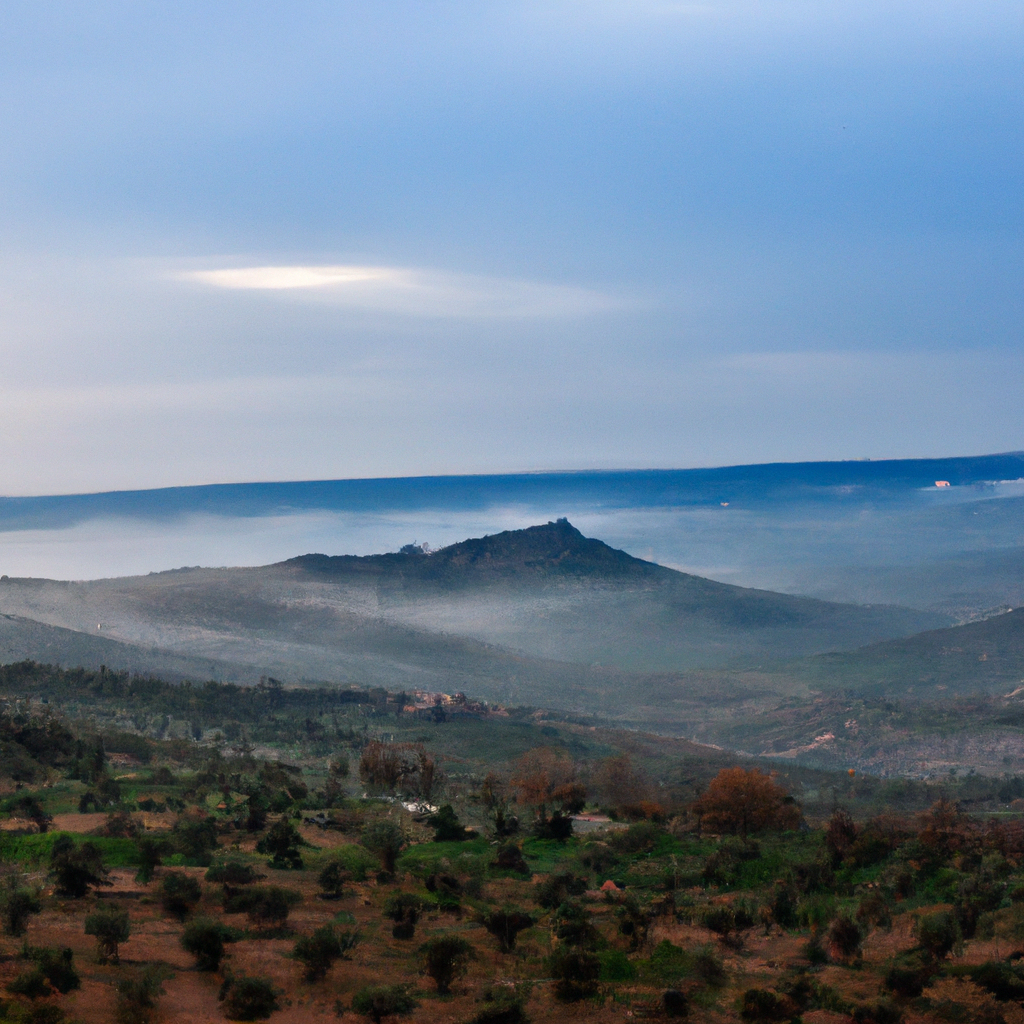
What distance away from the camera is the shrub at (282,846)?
95.1 feet

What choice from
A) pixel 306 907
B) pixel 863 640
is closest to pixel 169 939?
pixel 306 907

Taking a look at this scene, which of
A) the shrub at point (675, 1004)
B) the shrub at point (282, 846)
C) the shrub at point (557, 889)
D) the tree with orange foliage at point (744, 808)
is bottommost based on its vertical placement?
the tree with orange foliage at point (744, 808)

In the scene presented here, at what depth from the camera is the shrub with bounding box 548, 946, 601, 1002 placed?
2031 cm

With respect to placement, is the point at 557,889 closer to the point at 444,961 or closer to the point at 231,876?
the point at 444,961

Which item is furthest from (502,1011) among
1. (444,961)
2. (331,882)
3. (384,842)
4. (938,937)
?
(384,842)

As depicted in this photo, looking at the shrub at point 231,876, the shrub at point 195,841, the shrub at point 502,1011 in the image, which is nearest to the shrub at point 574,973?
the shrub at point 502,1011

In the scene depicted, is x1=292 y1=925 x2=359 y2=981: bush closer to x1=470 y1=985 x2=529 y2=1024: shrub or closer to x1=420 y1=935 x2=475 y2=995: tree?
x1=420 y1=935 x2=475 y2=995: tree

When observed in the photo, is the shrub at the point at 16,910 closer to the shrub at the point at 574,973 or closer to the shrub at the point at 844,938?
the shrub at the point at 574,973

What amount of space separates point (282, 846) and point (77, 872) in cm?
701

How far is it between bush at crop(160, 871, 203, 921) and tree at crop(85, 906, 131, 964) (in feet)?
9.68

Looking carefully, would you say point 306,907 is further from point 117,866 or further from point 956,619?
point 956,619

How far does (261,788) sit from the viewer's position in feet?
131

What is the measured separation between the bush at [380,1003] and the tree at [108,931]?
184 inches

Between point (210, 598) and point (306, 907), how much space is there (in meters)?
138
